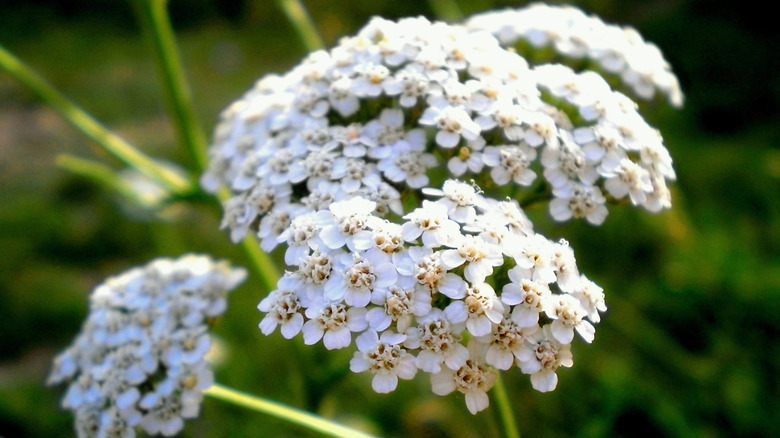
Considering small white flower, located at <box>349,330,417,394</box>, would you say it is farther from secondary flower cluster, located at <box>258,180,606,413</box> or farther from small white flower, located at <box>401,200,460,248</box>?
small white flower, located at <box>401,200,460,248</box>

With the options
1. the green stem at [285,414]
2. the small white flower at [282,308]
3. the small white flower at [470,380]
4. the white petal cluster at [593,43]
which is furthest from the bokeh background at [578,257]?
the white petal cluster at [593,43]

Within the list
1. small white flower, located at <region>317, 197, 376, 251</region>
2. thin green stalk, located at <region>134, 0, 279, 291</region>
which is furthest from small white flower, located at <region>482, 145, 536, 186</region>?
thin green stalk, located at <region>134, 0, 279, 291</region>

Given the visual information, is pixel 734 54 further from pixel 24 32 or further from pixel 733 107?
pixel 24 32

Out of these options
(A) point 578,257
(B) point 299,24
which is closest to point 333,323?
(B) point 299,24

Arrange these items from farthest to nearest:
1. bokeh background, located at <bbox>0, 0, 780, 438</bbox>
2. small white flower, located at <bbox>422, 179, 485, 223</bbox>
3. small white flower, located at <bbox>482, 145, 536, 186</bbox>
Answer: bokeh background, located at <bbox>0, 0, 780, 438</bbox> → small white flower, located at <bbox>482, 145, 536, 186</bbox> → small white flower, located at <bbox>422, 179, 485, 223</bbox>

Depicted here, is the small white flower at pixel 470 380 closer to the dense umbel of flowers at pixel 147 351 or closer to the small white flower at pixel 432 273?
the small white flower at pixel 432 273
